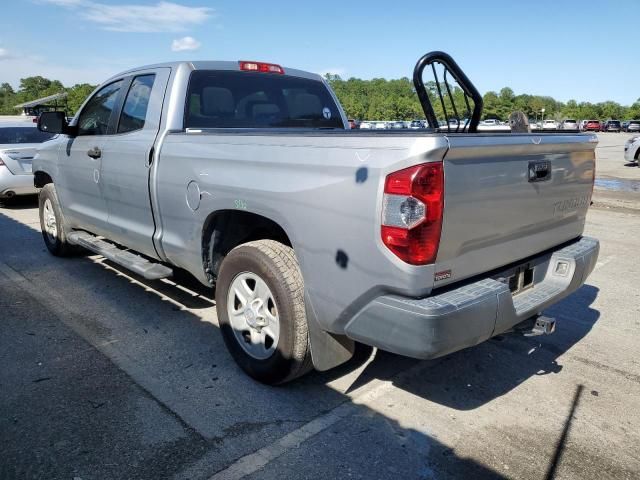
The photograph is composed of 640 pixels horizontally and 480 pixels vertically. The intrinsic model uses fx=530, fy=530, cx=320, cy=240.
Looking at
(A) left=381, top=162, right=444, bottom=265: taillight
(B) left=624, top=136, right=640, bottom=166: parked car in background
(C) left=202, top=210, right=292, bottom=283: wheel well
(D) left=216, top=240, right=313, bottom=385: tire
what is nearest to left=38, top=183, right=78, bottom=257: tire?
(C) left=202, top=210, right=292, bottom=283: wheel well

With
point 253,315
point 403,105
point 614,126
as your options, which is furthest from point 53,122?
point 403,105

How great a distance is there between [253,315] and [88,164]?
8.78 feet

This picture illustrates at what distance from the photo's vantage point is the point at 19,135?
33.0 ft

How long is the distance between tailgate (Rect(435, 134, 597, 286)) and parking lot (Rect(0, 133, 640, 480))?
91 cm

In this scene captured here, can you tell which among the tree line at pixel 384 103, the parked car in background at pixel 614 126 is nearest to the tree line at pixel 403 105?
the tree line at pixel 384 103

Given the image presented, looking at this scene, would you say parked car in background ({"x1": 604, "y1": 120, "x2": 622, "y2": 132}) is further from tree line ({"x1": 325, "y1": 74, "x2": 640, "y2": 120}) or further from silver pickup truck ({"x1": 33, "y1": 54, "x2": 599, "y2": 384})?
silver pickup truck ({"x1": 33, "y1": 54, "x2": 599, "y2": 384})

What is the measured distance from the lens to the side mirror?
5.09 m

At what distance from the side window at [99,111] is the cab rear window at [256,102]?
43.4 inches

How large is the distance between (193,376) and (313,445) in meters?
1.08

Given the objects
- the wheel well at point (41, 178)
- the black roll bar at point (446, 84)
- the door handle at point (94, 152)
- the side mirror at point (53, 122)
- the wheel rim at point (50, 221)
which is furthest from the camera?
the wheel well at point (41, 178)

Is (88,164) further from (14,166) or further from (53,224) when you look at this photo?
(14,166)

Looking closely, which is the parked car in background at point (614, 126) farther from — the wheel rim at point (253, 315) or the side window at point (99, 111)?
the wheel rim at point (253, 315)

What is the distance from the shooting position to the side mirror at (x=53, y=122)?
16.7ft

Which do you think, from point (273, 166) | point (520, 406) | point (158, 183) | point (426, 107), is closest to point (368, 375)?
point (520, 406)
